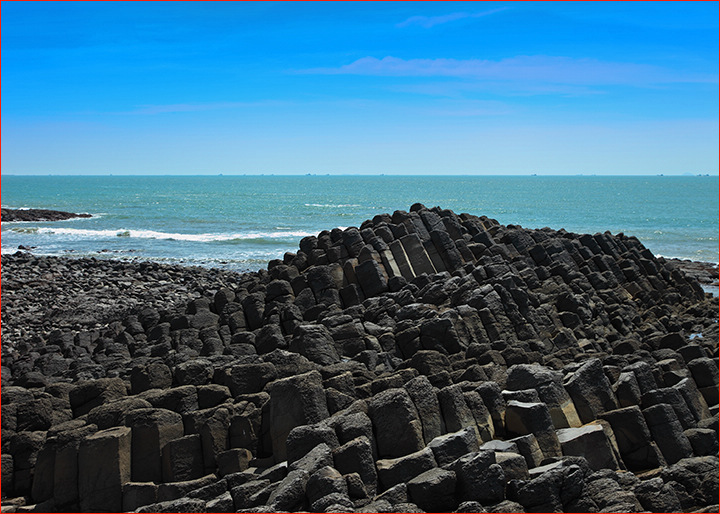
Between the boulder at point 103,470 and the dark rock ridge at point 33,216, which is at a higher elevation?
the dark rock ridge at point 33,216

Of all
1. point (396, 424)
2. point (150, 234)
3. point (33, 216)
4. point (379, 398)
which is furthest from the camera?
point (33, 216)

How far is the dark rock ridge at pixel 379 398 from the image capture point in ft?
28.1

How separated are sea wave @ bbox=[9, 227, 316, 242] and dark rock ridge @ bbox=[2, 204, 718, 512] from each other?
35.5 meters

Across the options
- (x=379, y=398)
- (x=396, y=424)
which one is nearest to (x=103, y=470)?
(x=379, y=398)

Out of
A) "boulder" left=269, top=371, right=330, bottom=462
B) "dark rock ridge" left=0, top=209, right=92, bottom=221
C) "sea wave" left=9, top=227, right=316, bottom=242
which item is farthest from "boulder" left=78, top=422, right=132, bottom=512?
"dark rock ridge" left=0, top=209, right=92, bottom=221

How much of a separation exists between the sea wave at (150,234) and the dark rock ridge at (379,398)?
35.5 m

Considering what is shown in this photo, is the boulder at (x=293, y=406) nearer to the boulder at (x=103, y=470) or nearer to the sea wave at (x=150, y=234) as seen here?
the boulder at (x=103, y=470)

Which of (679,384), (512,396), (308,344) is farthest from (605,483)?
(308,344)

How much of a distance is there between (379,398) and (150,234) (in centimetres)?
4992

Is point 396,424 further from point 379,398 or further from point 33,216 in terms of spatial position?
point 33,216

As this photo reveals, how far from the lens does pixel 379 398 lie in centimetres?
988

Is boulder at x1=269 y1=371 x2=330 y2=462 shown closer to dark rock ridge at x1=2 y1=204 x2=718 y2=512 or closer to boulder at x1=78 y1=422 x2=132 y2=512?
dark rock ridge at x1=2 y1=204 x2=718 y2=512

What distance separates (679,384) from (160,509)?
8.44 metres

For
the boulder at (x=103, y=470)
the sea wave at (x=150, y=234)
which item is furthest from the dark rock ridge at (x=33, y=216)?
the boulder at (x=103, y=470)
